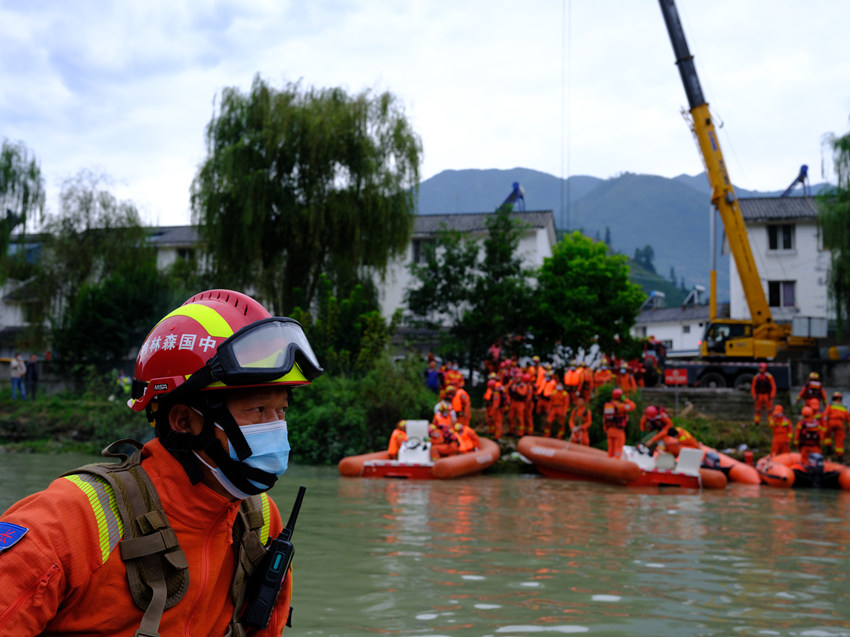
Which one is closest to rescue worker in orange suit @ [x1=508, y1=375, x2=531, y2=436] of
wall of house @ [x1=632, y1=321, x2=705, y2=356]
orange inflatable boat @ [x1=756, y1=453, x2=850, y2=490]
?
orange inflatable boat @ [x1=756, y1=453, x2=850, y2=490]

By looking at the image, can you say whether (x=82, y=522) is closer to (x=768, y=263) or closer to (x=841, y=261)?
(x=841, y=261)

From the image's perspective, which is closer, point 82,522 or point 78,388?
point 82,522

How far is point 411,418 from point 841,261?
1662 centimetres

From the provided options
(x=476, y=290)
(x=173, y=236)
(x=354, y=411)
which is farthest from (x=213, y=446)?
(x=173, y=236)

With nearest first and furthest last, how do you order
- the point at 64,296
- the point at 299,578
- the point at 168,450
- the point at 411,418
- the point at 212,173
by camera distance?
the point at 168,450, the point at 299,578, the point at 411,418, the point at 212,173, the point at 64,296

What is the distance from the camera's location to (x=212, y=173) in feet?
88.3

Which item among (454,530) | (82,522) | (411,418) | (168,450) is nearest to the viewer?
(82,522)

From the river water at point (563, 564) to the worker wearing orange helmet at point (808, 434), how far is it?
9.71 feet

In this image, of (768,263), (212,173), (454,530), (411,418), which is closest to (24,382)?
(212,173)

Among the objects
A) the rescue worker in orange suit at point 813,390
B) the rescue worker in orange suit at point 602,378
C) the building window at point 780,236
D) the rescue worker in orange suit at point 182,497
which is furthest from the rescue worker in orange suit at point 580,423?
the building window at point 780,236

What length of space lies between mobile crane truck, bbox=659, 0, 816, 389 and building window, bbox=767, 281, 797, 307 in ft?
37.4

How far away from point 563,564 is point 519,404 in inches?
557

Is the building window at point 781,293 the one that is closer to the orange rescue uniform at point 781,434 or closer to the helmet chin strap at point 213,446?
the orange rescue uniform at point 781,434

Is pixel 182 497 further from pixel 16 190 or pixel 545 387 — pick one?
pixel 16 190
